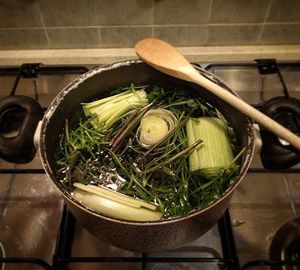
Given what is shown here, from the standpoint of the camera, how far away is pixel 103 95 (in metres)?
0.84

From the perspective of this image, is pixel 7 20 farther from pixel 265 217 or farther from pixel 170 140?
pixel 265 217

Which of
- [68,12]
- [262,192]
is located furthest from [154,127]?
[68,12]

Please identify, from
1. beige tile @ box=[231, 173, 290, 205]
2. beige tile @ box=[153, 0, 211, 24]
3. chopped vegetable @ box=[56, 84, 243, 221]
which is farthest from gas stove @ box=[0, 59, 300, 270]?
beige tile @ box=[153, 0, 211, 24]

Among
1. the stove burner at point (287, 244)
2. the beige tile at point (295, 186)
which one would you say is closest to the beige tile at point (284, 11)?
the beige tile at point (295, 186)

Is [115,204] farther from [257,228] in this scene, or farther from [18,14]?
[18,14]

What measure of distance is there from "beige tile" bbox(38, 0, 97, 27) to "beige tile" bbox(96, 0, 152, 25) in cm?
2

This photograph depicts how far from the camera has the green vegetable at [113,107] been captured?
0.81m

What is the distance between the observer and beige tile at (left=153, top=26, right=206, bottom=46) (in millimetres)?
1027

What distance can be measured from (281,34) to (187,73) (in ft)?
1.61

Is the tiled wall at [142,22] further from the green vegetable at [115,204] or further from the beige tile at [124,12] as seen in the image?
the green vegetable at [115,204]

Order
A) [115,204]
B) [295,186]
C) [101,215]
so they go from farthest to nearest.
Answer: [295,186]
[115,204]
[101,215]

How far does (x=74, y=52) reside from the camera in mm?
1075

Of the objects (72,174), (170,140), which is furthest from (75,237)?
(170,140)

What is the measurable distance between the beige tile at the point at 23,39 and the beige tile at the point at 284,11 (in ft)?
2.11
